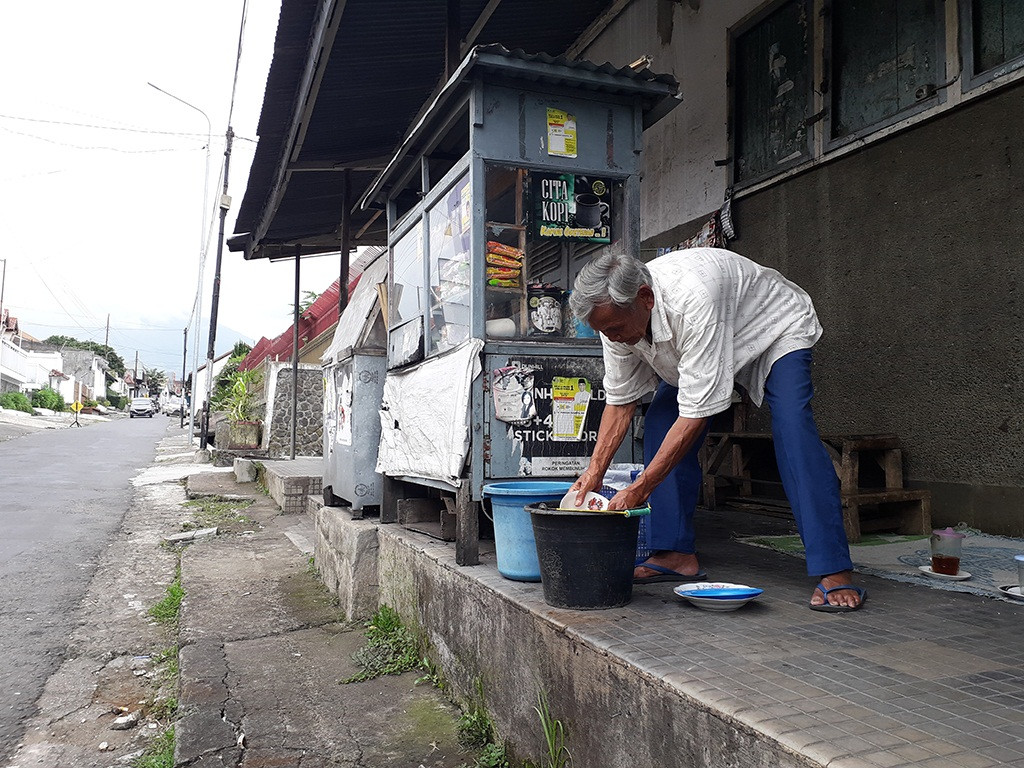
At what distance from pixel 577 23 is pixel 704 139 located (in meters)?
2.13

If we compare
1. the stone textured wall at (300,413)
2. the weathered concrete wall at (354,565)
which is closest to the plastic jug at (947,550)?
the weathered concrete wall at (354,565)

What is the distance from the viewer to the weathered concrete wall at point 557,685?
1.63 metres

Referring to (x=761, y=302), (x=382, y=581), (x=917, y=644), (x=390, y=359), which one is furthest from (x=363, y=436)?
(x=917, y=644)

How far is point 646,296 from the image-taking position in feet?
8.49

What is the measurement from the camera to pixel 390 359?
15.7ft

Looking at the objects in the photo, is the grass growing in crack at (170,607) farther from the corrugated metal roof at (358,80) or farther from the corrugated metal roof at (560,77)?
the corrugated metal roof at (358,80)

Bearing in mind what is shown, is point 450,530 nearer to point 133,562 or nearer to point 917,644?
point 917,644

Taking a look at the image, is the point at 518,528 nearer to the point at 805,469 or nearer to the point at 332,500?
the point at 805,469

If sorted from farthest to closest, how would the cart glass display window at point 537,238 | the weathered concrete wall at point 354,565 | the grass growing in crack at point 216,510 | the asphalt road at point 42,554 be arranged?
the grass growing in crack at point 216,510 → the weathered concrete wall at point 354,565 → the asphalt road at point 42,554 → the cart glass display window at point 537,238

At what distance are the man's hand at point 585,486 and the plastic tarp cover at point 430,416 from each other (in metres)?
0.76

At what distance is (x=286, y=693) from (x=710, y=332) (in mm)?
2487

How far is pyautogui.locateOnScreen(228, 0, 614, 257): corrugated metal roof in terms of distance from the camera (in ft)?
16.8

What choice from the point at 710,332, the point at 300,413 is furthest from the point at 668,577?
the point at 300,413

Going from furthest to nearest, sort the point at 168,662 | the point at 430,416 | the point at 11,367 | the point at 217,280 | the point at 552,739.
Result: the point at 11,367
the point at 217,280
the point at 168,662
the point at 430,416
the point at 552,739
